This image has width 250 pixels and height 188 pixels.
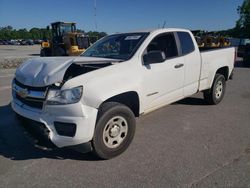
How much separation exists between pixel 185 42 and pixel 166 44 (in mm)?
601

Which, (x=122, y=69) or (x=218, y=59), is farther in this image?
(x=218, y=59)

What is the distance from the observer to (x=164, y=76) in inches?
194

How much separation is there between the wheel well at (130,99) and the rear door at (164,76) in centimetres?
18

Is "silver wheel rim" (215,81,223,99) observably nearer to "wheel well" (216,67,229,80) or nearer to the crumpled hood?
"wheel well" (216,67,229,80)

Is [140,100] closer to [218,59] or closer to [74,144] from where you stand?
[74,144]

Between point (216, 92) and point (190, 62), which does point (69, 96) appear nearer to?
point (190, 62)

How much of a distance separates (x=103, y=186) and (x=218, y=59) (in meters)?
4.62

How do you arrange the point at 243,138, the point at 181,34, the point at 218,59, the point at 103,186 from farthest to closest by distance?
the point at 218,59
the point at 181,34
the point at 243,138
the point at 103,186

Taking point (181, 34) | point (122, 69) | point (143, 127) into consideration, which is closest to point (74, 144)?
point (122, 69)

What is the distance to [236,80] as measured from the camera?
36.3ft

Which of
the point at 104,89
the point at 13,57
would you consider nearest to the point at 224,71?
the point at 104,89

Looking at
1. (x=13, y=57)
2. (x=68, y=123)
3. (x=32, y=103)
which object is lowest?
(x=13, y=57)

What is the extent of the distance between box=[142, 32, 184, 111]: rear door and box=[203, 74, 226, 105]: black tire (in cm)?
150

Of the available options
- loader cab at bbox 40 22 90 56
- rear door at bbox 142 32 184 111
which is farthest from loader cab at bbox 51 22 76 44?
rear door at bbox 142 32 184 111
